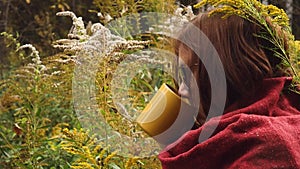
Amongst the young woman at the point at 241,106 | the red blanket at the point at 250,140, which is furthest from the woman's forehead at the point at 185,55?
the red blanket at the point at 250,140

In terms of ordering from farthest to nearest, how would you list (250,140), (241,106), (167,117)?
→ (167,117) → (241,106) → (250,140)

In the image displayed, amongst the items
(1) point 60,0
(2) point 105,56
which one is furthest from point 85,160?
(1) point 60,0

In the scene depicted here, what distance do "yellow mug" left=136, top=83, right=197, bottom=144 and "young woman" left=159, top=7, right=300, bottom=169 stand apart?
36 mm

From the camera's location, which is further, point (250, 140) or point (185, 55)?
point (185, 55)

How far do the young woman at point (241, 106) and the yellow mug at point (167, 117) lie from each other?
0.12 feet

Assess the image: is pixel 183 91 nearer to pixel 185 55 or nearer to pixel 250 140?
pixel 185 55

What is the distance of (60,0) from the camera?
6090 millimetres

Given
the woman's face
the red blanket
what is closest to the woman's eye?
the woman's face

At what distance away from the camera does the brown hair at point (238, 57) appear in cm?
161

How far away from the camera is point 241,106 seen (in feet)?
5.21

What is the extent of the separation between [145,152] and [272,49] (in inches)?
24.9

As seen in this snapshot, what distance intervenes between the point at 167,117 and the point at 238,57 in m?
0.26

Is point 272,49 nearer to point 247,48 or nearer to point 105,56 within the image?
point 247,48

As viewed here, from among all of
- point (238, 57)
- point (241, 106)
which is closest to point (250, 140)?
point (241, 106)
